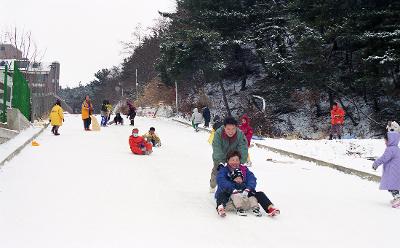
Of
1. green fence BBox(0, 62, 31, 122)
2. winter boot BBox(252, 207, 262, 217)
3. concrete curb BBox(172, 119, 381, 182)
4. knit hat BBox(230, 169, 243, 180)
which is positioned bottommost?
winter boot BBox(252, 207, 262, 217)

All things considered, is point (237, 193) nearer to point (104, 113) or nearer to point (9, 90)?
point (9, 90)

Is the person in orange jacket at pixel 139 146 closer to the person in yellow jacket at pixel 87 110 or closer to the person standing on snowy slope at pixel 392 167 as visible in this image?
the person standing on snowy slope at pixel 392 167

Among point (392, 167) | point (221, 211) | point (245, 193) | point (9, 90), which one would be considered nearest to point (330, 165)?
point (392, 167)

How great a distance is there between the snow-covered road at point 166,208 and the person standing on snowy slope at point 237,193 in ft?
0.56

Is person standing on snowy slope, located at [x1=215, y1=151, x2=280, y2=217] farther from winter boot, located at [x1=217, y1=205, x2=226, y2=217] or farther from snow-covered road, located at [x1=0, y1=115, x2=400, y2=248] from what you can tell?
snow-covered road, located at [x1=0, y1=115, x2=400, y2=248]

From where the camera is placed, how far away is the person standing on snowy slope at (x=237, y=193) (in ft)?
22.4

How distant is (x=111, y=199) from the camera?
300 inches

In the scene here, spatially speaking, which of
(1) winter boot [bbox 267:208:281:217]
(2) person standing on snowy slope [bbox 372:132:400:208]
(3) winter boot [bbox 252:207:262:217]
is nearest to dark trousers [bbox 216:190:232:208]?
(3) winter boot [bbox 252:207:262:217]

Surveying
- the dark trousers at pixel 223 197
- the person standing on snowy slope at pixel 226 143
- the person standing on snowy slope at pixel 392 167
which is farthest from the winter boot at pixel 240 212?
the person standing on snowy slope at pixel 392 167

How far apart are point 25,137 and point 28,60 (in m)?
23.0

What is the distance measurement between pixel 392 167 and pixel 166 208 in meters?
3.93

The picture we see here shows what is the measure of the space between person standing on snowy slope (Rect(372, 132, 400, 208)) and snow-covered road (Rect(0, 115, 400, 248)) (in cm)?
32

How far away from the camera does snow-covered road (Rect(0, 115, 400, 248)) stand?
218 inches

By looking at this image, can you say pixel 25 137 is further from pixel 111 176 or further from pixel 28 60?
pixel 28 60
